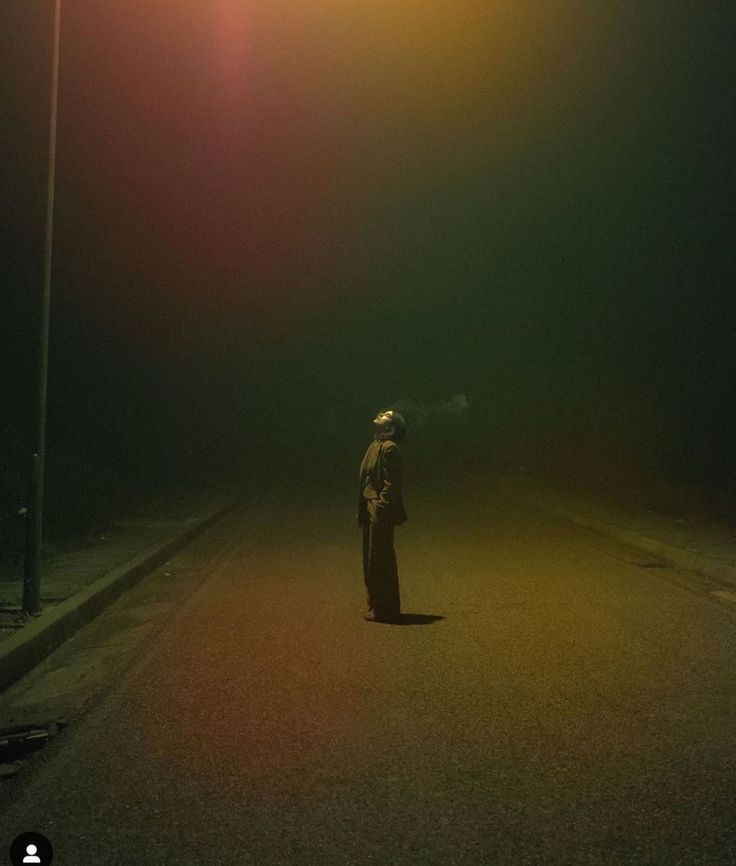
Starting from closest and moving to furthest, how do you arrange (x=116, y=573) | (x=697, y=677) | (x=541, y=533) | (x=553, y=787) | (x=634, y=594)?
(x=553, y=787)
(x=697, y=677)
(x=634, y=594)
(x=116, y=573)
(x=541, y=533)

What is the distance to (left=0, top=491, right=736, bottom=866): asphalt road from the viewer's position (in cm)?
483

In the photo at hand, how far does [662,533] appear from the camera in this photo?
1698 centimetres

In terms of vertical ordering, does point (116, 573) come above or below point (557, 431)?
below

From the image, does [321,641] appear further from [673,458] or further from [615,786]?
[673,458]

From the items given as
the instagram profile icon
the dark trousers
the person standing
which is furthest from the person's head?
the instagram profile icon

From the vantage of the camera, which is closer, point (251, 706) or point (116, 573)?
point (251, 706)

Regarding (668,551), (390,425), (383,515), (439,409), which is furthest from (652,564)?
(439,409)

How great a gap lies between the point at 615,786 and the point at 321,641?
14.0 ft

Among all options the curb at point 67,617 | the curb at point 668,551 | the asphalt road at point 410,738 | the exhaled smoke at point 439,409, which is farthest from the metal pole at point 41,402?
the exhaled smoke at point 439,409

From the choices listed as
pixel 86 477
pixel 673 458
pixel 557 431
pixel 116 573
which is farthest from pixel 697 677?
pixel 557 431

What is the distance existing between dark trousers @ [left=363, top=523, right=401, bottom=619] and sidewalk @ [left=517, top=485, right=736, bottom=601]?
3821 mm

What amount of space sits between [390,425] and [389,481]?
562mm

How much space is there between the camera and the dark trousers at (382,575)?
10.4 m

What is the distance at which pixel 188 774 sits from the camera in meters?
5.75
